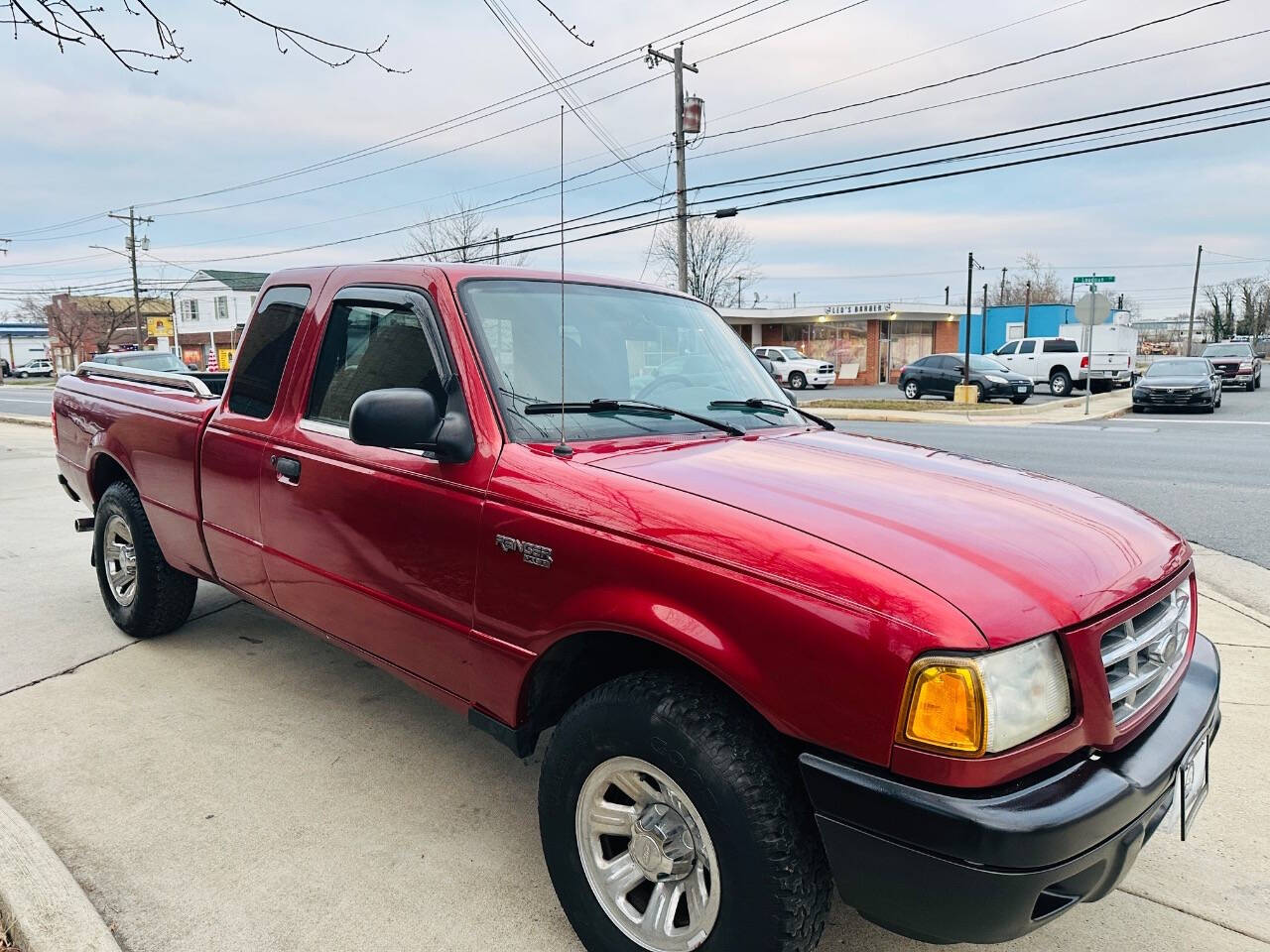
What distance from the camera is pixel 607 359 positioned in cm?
302

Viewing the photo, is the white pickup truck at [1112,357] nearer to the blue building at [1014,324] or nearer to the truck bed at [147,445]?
the blue building at [1014,324]

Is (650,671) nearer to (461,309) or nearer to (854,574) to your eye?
(854,574)

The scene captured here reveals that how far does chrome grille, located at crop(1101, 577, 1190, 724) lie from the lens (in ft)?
6.26

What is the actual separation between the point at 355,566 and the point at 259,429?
2.89 feet

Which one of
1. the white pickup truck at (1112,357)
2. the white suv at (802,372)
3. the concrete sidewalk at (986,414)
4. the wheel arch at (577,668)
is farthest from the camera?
the white suv at (802,372)

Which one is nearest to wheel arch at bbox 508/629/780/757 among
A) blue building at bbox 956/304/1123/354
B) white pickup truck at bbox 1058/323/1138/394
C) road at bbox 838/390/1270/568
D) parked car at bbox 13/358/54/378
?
road at bbox 838/390/1270/568

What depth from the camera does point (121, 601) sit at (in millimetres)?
4664

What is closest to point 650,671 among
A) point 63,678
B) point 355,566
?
point 355,566

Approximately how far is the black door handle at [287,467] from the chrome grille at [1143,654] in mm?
2626

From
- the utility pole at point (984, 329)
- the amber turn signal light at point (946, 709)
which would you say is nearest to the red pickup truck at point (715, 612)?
the amber turn signal light at point (946, 709)

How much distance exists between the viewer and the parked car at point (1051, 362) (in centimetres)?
2895

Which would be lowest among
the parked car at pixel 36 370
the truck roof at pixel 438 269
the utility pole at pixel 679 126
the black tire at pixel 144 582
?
the parked car at pixel 36 370

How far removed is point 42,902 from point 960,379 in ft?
90.6

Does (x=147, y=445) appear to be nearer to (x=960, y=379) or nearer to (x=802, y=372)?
(x=960, y=379)
